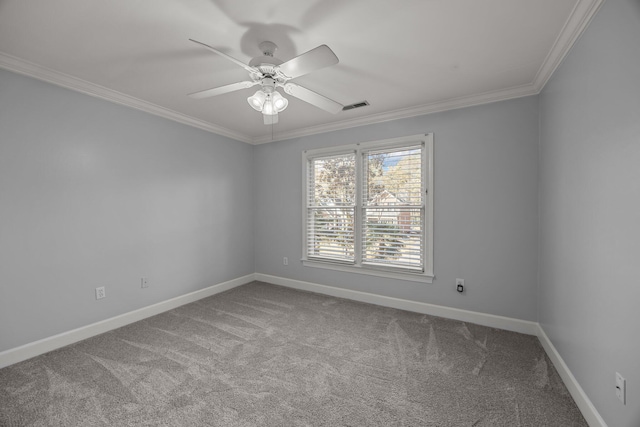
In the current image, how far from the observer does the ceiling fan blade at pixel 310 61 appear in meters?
1.58

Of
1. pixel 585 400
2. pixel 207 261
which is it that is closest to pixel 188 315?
pixel 207 261

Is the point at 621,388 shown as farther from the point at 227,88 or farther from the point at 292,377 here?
the point at 227,88

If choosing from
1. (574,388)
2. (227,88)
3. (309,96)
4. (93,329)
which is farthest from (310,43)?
(93,329)

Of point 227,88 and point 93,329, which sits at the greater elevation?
point 227,88

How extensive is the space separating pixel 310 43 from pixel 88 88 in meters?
2.38

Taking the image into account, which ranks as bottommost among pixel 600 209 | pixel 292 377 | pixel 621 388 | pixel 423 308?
pixel 292 377

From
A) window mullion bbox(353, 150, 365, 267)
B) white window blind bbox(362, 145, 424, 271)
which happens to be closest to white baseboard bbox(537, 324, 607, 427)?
white window blind bbox(362, 145, 424, 271)

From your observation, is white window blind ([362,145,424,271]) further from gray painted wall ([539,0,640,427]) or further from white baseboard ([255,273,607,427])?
gray painted wall ([539,0,640,427])

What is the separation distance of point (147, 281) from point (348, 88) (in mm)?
3294

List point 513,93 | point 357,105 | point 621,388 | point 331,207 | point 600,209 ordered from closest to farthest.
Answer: point 621,388, point 600,209, point 513,93, point 357,105, point 331,207

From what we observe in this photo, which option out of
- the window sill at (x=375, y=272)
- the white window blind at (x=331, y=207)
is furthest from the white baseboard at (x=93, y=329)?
the white window blind at (x=331, y=207)

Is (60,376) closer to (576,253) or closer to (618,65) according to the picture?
(576,253)

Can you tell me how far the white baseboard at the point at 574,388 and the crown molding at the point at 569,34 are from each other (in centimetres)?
238

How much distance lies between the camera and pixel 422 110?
3.34 metres
